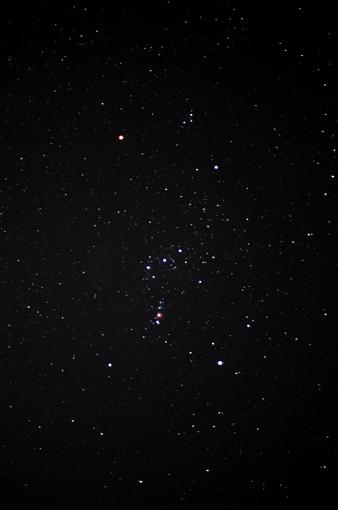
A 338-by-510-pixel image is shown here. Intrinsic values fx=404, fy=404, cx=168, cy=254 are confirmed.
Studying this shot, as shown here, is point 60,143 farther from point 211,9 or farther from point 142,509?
point 142,509

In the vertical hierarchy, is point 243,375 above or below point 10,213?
below

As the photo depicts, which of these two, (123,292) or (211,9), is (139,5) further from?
(123,292)

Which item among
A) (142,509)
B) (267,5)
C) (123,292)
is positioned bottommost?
(142,509)

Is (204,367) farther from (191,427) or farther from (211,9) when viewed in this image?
(211,9)

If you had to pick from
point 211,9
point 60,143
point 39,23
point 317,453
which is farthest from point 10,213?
point 317,453

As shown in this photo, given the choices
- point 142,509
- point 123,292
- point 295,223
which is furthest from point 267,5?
point 142,509

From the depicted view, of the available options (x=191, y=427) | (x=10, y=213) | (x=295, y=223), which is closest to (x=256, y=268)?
(x=295, y=223)

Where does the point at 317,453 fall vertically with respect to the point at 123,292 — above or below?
below

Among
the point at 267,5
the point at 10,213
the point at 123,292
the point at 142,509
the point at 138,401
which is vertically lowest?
the point at 142,509
